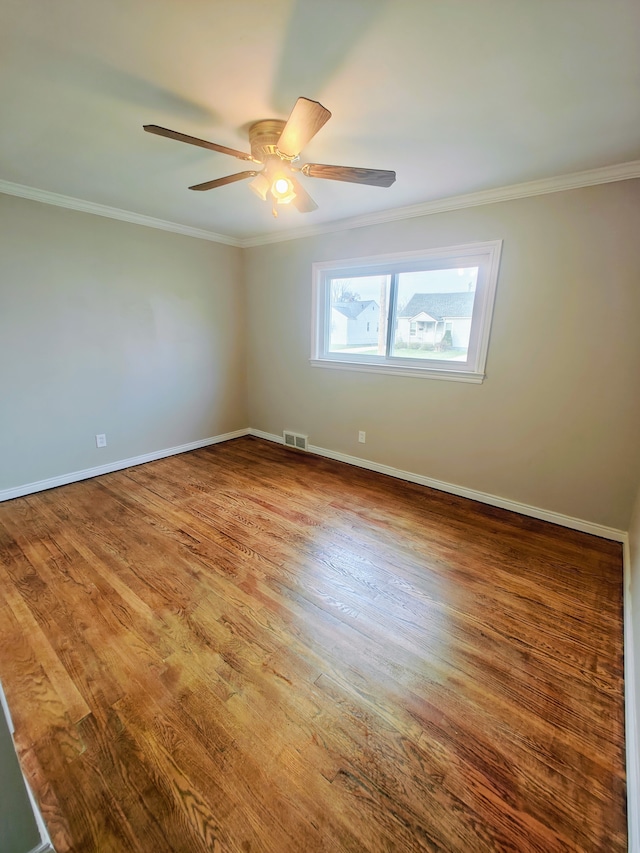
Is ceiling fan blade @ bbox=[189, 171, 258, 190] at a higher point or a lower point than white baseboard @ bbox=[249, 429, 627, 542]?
higher

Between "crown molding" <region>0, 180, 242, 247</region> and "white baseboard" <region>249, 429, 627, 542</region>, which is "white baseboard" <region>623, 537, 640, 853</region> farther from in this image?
"crown molding" <region>0, 180, 242, 247</region>

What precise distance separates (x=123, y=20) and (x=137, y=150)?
0.95m

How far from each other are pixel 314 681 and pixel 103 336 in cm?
321

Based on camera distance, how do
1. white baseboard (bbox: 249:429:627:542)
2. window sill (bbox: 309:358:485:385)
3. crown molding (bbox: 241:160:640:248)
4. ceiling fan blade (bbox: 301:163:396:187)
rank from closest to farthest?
ceiling fan blade (bbox: 301:163:396:187)
crown molding (bbox: 241:160:640:248)
white baseboard (bbox: 249:429:627:542)
window sill (bbox: 309:358:485:385)

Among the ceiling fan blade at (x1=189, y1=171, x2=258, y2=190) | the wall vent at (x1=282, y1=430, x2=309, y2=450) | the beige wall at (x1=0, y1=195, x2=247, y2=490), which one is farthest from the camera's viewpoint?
the wall vent at (x1=282, y1=430, x2=309, y2=450)

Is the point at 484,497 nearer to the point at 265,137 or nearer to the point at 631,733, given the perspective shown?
the point at 631,733

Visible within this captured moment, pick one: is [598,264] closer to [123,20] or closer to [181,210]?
[123,20]

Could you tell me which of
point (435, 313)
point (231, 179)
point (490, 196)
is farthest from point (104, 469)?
point (490, 196)

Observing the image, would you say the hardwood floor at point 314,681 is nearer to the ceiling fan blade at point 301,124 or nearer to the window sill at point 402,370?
the window sill at point 402,370

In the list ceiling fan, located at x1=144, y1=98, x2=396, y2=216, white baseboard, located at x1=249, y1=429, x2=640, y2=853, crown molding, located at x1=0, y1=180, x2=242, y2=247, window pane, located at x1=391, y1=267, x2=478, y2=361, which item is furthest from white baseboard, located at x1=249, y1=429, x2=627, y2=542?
crown molding, located at x1=0, y1=180, x2=242, y2=247

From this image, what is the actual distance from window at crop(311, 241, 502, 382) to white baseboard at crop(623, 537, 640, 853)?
177 cm

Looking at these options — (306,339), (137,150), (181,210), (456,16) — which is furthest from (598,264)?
(181,210)

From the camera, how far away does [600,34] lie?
3.76 feet

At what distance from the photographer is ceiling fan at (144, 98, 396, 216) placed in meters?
1.39
